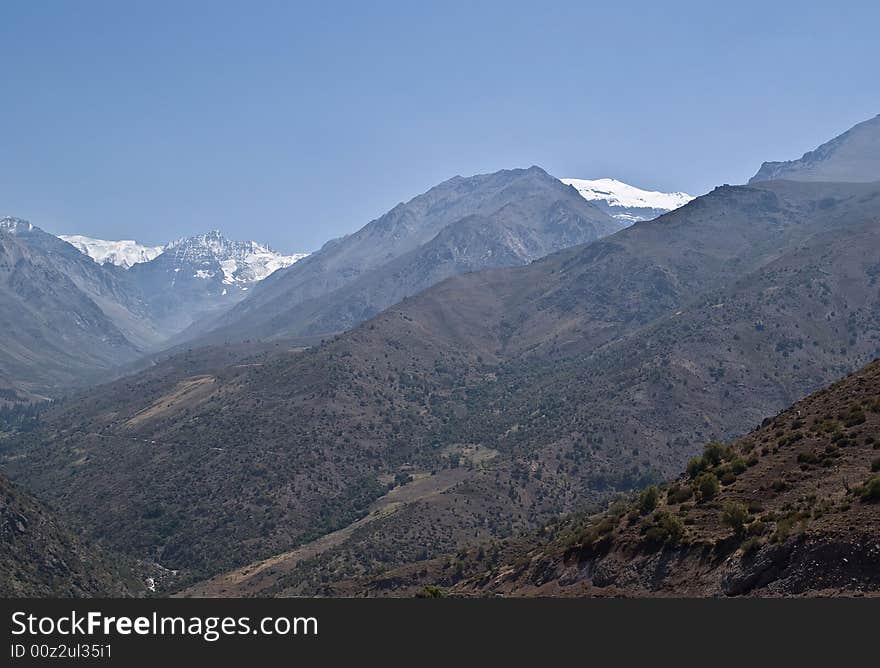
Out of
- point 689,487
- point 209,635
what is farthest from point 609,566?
point 209,635

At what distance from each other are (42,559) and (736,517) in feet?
→ 393

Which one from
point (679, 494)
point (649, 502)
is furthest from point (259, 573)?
point (679, 494)

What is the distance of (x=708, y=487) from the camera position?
61.0m

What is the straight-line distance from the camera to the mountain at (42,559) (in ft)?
408

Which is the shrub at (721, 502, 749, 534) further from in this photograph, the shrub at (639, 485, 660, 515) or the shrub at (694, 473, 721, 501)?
the shrub at (639, 485, 660, 515)

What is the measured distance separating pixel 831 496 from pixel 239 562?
528 feet

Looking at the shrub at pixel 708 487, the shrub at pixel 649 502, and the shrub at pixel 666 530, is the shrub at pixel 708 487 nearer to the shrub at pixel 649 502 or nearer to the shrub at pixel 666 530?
the shrub at pixel 666 530

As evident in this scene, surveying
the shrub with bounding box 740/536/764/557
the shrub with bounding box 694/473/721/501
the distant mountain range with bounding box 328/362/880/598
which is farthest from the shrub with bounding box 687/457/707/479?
the shrub with bounding box 740/536/764/557

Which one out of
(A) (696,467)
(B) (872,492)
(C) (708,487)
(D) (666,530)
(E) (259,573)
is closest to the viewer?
(B) (872,492)

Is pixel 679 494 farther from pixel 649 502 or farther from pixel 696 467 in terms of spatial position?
pixel 696 467

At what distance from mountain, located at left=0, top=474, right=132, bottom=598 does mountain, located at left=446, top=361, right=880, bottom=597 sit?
79305mm

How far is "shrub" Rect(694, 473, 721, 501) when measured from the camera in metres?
60.8

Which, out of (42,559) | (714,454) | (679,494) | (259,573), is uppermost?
(42,559)

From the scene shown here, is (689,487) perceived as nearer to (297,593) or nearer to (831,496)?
(831,496)
